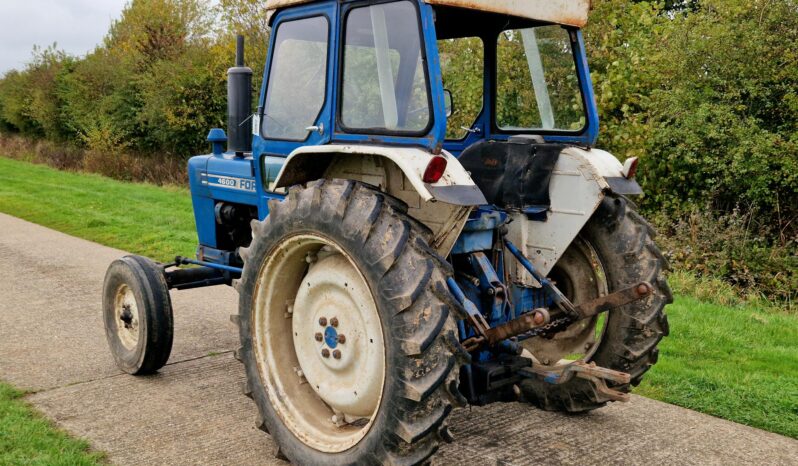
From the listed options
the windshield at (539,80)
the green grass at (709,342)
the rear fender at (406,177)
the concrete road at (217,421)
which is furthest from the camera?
the green grass at (709,342)

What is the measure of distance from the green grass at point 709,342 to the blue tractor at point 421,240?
915 mm

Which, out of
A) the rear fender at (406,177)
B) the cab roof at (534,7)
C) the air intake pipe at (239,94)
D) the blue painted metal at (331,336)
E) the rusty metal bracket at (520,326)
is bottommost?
the blue painted metal at (331,336)

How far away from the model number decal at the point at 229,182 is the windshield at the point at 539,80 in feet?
5.60

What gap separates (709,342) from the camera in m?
5.98

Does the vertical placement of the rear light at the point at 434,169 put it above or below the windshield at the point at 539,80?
below

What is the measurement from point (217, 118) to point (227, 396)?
17112mm

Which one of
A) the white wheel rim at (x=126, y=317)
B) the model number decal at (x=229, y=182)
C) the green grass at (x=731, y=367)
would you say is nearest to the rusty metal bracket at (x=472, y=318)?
the green grass at (x=731, y=367)

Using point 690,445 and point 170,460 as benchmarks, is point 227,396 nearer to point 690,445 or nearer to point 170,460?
point 170,460

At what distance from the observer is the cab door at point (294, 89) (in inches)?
158

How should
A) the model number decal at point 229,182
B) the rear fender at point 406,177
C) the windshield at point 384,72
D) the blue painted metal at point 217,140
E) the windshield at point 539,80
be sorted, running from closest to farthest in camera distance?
the rear fender at point 406,177
the windshield at point 384,72
the windshield at point 539,80
the model number decal at point 229,182
the blue painted metal at point 217,140

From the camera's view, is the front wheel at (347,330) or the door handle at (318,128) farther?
the door handle at (318,128)

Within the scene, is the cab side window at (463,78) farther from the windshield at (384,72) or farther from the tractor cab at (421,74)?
the windshield at (384,72)

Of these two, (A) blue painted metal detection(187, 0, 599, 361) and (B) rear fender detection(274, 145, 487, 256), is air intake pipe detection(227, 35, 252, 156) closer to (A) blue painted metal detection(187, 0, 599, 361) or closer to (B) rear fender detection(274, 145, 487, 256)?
(A) blue painted metal detection(187, 0, 599, 361)

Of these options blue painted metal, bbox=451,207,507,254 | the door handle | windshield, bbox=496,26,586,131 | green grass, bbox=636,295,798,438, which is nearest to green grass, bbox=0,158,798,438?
green grass, bbox=636,295,798,438
